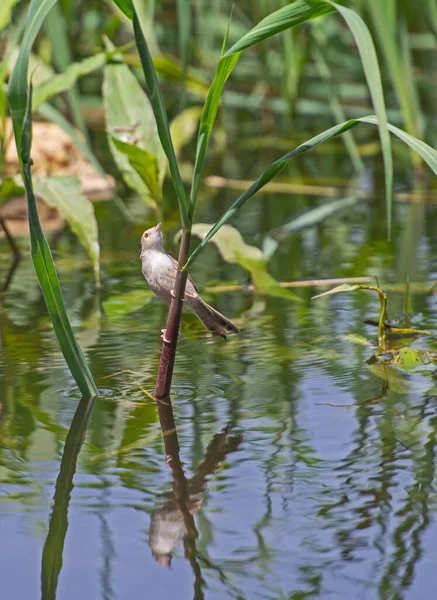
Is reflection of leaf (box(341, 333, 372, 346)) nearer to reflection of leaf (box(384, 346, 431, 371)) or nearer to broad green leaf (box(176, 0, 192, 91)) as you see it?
reflection of leaf (box(384, 346, 431, 371))

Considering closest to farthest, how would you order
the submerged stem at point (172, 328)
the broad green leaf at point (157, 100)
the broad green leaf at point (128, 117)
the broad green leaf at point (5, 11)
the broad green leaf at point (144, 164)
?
the broad green leaf at point (157, 100), the submerged stem at point (172, 328), the broad green leaf at point (5, 11), the broad green leaf at point (144, 164), the broad green leaf at point (128, 117)

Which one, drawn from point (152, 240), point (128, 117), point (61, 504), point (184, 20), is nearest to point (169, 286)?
point (152, 240)

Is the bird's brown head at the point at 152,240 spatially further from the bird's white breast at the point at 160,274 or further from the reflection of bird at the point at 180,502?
the reflection of bird at the point at 180,502

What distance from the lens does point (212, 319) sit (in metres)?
1.85

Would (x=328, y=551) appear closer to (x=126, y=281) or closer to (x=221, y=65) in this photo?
(x=221, y=65)

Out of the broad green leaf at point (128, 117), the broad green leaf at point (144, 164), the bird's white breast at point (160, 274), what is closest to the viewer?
the bird's white breast at point (160, 274)

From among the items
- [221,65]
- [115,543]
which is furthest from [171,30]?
[115,543]

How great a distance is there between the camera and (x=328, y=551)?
1190mm

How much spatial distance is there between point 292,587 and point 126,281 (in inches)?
62.7

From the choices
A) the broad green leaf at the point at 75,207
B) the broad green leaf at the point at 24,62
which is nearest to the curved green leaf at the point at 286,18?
the broad green leaf at the point at 24,62

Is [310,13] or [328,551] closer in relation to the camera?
[328,551]

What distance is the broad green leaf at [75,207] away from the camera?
2.45 metres

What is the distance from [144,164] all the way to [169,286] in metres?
0.69

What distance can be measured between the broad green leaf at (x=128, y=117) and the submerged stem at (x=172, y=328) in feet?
3.50
